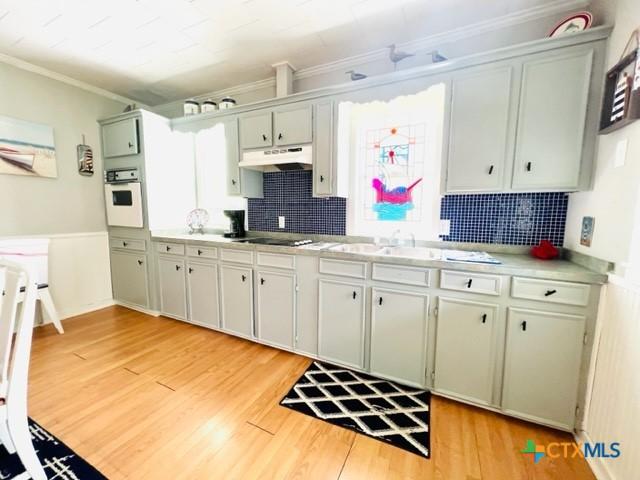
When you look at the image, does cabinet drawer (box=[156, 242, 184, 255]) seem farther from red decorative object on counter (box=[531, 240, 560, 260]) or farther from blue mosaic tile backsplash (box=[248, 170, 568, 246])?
red decorative object on counter (box=[531, 240, 560, 260])

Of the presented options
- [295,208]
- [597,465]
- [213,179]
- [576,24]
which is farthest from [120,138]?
[597,465]

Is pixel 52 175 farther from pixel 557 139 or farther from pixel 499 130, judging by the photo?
pixel 557 139

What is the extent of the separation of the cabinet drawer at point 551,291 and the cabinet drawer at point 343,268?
0.93 metres

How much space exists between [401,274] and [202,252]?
77.9 inches

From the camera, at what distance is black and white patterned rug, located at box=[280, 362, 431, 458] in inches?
59.4

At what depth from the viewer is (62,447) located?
140 cm

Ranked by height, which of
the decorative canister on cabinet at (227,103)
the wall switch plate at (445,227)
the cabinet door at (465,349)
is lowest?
the cabinet door at (465,349)

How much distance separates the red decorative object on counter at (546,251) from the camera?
5.81 ft

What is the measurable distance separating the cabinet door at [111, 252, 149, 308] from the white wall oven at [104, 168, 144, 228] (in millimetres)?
417

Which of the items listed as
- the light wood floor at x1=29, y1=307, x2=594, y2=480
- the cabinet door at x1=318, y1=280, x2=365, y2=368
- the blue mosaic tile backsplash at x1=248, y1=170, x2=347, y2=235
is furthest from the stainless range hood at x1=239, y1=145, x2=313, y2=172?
the light wood floor at x1=29, y1=307, x2=594, y2=480

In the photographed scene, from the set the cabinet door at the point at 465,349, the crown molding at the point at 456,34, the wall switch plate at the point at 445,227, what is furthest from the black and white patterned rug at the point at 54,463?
the crown molding at the point at 456,34

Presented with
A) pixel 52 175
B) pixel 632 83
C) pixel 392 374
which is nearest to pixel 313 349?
pixel 392 374

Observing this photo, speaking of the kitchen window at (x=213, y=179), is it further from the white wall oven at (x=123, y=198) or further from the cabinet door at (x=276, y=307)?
the cabinet door at (x=276, y=307)

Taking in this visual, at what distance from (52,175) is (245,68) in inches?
94.3
